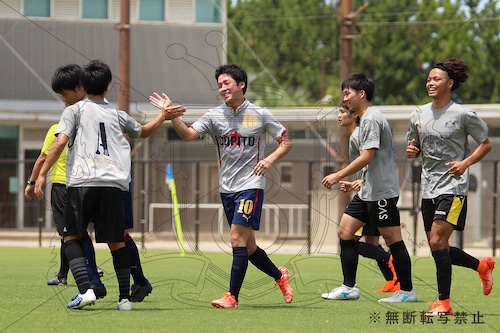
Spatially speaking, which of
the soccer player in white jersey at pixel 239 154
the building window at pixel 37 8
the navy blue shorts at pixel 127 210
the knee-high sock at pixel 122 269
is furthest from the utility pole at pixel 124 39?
the knee-high sock at pixel 122 269

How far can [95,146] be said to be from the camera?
815cm

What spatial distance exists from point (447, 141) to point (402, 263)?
1.44m

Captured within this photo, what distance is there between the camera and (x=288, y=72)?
54625 mm

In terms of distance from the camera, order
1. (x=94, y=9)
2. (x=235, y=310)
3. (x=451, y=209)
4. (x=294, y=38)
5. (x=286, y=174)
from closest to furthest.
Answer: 1. (x=451, y=209)
2. (x=235, y=310)
3. (x=94, y=9)
4. (x=286, y=174)
5. (x=294, y=38)

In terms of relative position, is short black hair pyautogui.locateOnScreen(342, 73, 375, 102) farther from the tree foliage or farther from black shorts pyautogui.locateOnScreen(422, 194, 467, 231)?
the tree foliage

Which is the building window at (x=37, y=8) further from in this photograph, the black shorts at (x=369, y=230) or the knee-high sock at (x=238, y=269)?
the knee-high sock at (x=238, y=269)

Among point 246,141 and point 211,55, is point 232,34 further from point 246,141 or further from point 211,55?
point 246,141

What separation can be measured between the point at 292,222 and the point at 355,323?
1899 centimetres

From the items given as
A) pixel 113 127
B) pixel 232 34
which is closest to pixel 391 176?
pixel 113 127

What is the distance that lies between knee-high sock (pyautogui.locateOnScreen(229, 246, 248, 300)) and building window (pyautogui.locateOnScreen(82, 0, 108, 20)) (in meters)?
11.7

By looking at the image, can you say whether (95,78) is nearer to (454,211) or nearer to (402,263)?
(454,211)

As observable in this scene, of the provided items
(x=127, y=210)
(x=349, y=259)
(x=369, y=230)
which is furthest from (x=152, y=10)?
(x=127, y=210)

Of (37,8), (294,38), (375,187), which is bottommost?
(375,187)

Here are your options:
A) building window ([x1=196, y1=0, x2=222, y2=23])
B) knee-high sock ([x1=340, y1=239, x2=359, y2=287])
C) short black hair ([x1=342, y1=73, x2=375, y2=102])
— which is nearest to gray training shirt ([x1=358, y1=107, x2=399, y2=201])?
short black hair ([x1=342, y1=73, x2=375, y2=102])
